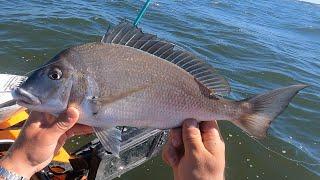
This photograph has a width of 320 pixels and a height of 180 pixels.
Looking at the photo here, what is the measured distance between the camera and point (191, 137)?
2.50 metres

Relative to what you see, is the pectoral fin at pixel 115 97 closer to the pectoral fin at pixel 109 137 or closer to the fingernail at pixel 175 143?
the pectoral fin at pixel 109 137

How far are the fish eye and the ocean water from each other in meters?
3.44

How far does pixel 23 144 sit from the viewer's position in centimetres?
251

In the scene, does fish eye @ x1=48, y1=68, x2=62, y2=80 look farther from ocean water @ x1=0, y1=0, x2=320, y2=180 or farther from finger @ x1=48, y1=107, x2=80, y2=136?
ocean water @ x1=0, y1=0, x2=320, y2=180

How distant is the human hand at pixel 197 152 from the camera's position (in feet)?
7.94

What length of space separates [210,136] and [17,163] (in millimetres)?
1100

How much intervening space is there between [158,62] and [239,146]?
4678 mm

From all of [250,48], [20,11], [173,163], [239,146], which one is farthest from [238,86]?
[173,163]

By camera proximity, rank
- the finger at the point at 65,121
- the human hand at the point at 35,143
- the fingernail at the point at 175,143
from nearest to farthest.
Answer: the finger at the point at 65,121, the human hand at the point at 35,143, the fingernail at the point at 175,143

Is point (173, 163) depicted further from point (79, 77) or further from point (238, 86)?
point (238, 86)

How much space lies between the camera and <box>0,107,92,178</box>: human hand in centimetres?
244

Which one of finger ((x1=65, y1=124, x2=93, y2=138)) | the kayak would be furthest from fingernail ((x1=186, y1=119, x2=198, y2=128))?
the kayak

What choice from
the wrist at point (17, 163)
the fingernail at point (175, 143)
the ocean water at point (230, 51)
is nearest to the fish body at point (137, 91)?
the fingernail at point (175, 143)

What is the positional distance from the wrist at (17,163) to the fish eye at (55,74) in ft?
1.60
